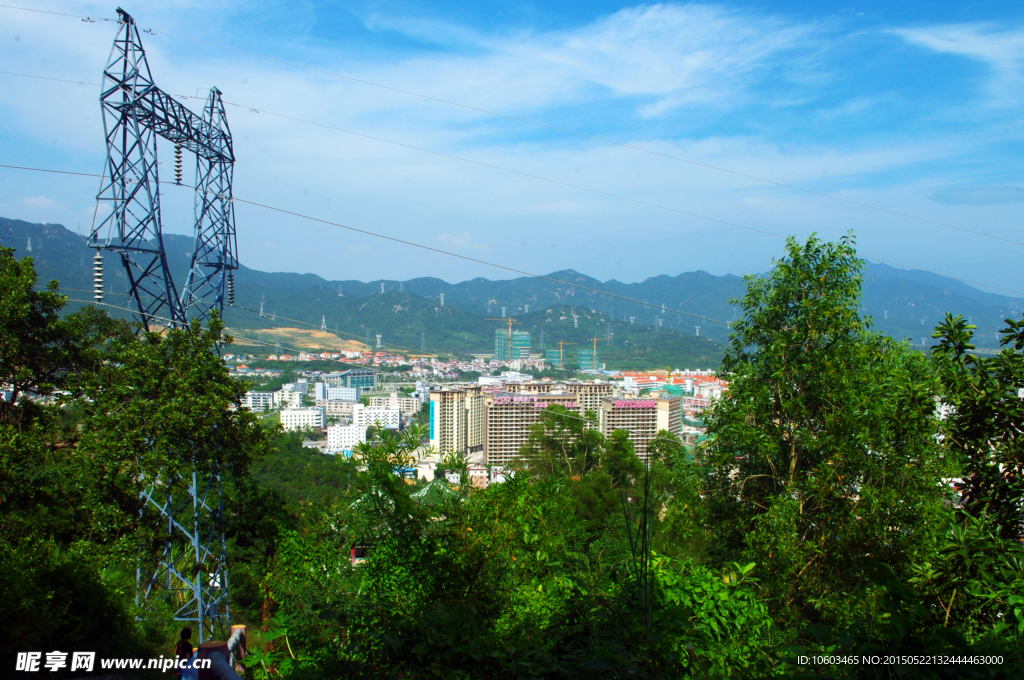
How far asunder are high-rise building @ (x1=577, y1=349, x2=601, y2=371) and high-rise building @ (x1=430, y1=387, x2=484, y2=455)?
99.1ft

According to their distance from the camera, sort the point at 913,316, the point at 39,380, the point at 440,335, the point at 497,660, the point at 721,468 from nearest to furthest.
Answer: the point at 497,660 < the point at 721,468 < the point at 39,380 < the point at 913,316 < the point at 440,335

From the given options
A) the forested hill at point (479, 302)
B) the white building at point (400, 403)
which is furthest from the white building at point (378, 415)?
the forested hill at point (479, 302)

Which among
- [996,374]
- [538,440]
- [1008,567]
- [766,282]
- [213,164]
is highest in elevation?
[213,164]

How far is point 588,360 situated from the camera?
62.2 meters

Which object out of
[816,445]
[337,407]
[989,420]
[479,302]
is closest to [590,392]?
[337,407]

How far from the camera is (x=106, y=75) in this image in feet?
18.9

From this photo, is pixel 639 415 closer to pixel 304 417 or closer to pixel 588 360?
pixel 304 417

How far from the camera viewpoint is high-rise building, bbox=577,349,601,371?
201 feet

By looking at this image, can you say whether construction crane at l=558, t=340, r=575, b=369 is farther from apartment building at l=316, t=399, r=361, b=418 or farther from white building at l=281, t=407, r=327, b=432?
white building at l=281, t=407, r=327, b=432

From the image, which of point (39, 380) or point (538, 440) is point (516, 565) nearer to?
point (39, 380)

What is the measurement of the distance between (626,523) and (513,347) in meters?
64.1

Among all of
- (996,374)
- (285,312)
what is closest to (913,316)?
(285,312)

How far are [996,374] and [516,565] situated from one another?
206 centimetres

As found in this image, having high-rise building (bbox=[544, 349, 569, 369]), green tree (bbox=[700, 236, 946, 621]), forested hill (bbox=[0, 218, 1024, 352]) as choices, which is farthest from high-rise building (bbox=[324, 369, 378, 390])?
green tree (bbox=[700, 236, 946, 621])
